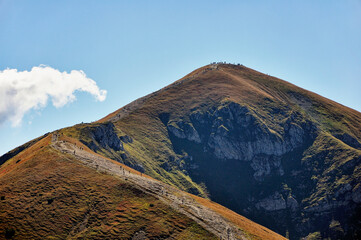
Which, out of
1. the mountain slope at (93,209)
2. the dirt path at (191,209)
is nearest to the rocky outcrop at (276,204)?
the mountain slope at (93,209)

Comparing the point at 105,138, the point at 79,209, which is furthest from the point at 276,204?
the point at 79,209

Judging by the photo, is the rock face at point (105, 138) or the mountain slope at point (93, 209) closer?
the mountain slope at point (93, 209)

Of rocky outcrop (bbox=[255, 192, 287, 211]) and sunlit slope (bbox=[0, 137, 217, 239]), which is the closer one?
sunlit slope (bbox=[0, 137, 217, 239])

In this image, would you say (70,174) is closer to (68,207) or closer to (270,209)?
(68,207)

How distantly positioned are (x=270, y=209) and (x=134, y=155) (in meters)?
110

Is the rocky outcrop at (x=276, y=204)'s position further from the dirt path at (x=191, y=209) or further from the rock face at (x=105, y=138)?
the dirt path at (x=191, y=209)

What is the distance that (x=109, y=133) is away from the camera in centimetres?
17238

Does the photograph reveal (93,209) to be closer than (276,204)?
Yes

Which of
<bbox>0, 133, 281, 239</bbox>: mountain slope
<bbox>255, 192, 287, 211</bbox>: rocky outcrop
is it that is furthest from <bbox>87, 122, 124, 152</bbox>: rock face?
<bbox>255, 192, 287, 211</bbox>: rocky outcrop

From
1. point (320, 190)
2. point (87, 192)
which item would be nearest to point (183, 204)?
point (87, 192)

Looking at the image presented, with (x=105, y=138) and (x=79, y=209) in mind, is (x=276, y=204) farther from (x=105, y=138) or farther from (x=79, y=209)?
(x=79, y=209)

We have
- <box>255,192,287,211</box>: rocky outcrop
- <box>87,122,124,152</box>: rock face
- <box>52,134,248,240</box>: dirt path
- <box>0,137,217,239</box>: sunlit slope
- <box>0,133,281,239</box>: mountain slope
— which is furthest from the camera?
<box>255,192,287,211</box>: rocky outcrop

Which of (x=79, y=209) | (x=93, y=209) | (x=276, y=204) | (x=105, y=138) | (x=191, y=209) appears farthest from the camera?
(x=276, y=204)

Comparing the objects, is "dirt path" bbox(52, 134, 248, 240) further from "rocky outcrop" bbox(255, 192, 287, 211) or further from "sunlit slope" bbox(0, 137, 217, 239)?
"rocky outcrop" bbox(255, 192, 287, 211)
